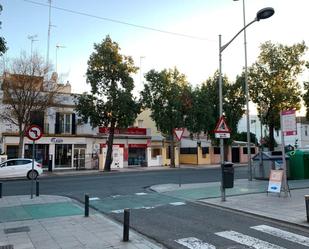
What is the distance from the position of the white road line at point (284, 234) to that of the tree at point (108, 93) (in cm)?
2605

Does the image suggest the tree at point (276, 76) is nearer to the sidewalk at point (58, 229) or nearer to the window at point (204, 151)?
the window at point (204, 151)

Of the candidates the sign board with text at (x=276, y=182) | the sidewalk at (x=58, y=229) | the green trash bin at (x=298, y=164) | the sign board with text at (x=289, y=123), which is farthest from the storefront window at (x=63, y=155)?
the sign board with text at (x=289, y=123)

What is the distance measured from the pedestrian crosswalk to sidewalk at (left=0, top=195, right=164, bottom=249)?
2.43 feet

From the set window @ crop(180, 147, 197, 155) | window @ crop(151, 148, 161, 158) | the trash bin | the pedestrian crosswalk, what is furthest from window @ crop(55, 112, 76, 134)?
the pedestrian crosswalk

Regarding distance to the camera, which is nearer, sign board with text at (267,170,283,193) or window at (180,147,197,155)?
sign board with text at (267,170,283,193)

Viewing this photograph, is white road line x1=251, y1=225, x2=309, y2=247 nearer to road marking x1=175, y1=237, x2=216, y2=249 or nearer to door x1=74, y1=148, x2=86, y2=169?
road marking x1=175, y1=237, x2=216, y2=249

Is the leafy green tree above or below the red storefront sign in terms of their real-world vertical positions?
above

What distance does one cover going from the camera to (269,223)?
9.05 meters

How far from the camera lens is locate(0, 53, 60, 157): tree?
96.7 feet

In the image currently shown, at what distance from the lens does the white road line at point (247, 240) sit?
6945 millimetres

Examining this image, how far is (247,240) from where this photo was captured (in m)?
7.39

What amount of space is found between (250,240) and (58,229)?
14.9 feet

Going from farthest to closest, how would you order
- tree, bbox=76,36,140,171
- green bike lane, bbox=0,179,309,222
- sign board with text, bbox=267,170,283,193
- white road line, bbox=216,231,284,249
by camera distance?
tree, bbox=76,36,140,171, sign board with text, bbox=267,170,283,193, green bike lane, bbox=0,179,309,222, white road line, bbox=216,231,284,249

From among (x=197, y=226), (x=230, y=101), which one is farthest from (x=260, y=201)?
(x=230, y=101)
